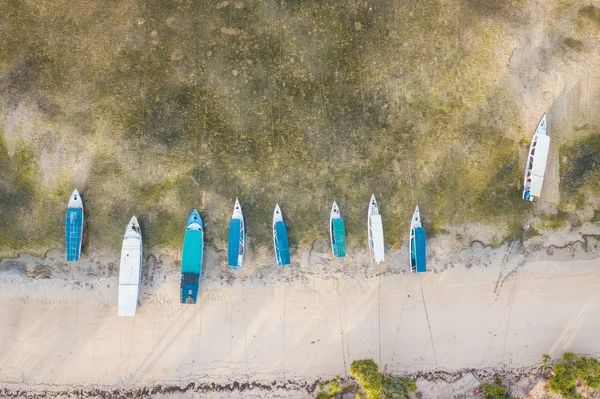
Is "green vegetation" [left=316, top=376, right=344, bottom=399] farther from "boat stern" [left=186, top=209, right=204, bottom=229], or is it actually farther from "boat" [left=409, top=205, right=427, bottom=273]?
"boat stern" [left=186, top=209, right=204, bottom=229]

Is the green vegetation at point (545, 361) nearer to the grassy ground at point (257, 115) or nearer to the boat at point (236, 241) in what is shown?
the grassy ground at point (257, 115)

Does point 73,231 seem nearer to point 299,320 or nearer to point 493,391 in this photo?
point 299,320

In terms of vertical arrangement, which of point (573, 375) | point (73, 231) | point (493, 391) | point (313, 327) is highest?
point (73, 231)

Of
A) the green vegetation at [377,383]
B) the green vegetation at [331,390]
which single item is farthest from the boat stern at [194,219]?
the green vegetation at [377,383]

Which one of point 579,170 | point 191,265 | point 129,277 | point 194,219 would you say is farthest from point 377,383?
point 579,170

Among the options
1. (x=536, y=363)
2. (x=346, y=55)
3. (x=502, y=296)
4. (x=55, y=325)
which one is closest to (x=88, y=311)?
(x=55, y=325)

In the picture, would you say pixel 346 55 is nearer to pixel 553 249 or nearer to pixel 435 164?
pixel 435 164
